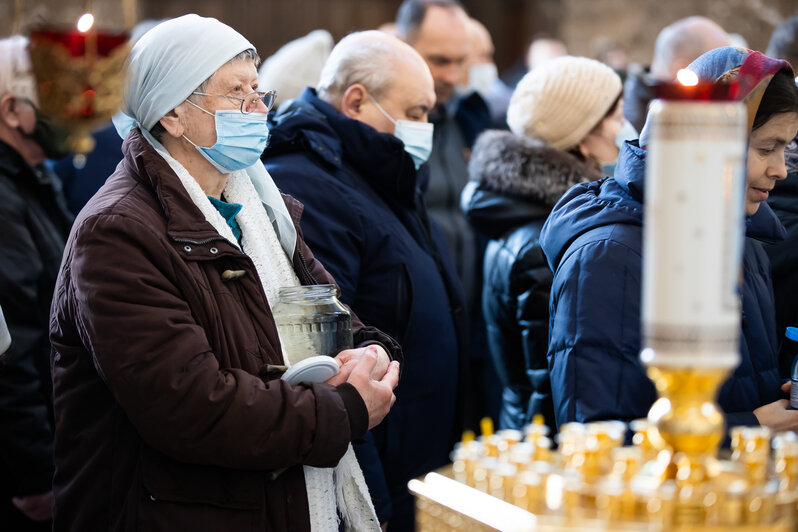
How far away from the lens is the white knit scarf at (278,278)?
2.28m

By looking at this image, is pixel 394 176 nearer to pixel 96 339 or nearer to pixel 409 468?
pixel 409 468

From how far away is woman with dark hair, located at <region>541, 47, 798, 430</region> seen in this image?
2098 millimetres

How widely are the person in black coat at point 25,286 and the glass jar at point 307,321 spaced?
127cm

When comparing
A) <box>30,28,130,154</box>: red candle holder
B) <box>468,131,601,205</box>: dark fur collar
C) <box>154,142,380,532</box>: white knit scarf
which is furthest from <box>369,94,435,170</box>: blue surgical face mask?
<box>30,28,130,154</box>: red candle holder

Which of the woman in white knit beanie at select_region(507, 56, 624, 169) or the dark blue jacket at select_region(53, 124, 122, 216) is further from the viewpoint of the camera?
the dark blue jacket at select_region(53, 124, 122, 216)

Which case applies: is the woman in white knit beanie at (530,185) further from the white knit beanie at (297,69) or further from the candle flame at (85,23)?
the candle flame at (85,23)

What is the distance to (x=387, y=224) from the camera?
10.7ft

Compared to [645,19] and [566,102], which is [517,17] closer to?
[645,19]

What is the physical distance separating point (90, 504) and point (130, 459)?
143 mm

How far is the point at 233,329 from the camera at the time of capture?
2.18 m

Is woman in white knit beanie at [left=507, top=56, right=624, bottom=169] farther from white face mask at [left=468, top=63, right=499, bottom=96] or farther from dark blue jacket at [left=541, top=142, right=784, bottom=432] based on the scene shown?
white face mask at [left=468, top=63, right=499, bottom=96]

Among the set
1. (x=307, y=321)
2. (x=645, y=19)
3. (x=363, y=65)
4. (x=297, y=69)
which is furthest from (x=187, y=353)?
(x=645, y=19)

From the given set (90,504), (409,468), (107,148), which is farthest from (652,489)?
(107,148)

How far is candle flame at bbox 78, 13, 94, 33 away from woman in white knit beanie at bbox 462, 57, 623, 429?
197 centimetres
